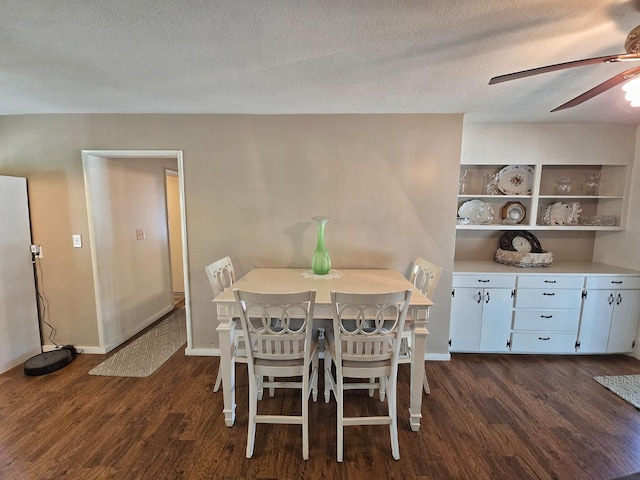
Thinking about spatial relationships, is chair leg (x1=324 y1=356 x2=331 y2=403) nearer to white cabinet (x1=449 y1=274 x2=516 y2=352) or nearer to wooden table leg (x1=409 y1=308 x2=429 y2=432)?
wooden table leg (x1=409 y1=308 x2=429 y2=432)

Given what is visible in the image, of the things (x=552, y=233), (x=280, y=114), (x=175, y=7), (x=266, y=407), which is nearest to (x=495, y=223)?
(x=552, y=233)

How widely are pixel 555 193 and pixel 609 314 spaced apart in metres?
1.29

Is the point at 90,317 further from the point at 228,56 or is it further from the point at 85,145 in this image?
the point at 228,56

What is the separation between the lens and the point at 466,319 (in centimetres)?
282

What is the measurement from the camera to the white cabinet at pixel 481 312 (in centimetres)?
278

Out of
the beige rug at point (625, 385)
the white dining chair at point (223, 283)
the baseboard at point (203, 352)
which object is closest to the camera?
the white dining chair at point (223, 283)

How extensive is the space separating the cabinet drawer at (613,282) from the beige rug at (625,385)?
2.57ft

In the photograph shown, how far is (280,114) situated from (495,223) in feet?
8.41

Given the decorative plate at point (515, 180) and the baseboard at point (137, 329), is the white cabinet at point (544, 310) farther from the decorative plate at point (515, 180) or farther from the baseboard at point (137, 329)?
the baseboard at point (137, 329)

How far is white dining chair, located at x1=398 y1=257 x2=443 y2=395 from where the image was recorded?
2.11 metres

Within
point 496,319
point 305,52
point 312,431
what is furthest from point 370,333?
point 496,319

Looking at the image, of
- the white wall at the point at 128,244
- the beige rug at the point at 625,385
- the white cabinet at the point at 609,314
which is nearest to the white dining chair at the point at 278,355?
the white wall at the point at 128,244

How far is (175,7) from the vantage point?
1225 mm

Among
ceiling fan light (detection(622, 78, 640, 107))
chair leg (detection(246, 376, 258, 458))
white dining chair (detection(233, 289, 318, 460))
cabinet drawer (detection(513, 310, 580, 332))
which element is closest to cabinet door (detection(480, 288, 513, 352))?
cabinet drawer (detection(513, 310, 580, 332))
